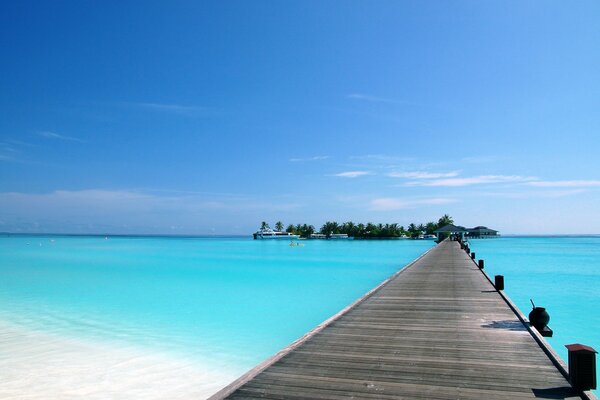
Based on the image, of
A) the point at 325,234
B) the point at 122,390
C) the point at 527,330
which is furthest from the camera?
the point at 325,234

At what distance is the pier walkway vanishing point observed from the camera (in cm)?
413

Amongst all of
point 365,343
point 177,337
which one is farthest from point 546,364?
point 177,337

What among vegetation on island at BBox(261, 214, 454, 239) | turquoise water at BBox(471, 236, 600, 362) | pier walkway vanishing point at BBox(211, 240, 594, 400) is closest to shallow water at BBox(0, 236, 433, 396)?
pier walkway vanishing point at BBox(211, 240, 594, 400)

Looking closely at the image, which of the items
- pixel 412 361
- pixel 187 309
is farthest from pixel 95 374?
pixel 187 309

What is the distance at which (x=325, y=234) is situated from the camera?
14062cm

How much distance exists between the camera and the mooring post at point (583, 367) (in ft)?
12.9

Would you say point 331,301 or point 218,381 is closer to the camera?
point 218,381

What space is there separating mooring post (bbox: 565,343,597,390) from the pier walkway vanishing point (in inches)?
6.7

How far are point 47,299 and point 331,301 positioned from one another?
13297 millimetres

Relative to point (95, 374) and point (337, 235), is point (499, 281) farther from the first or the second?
point (337, 235)

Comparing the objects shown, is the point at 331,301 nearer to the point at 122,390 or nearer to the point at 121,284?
the point at 122,390

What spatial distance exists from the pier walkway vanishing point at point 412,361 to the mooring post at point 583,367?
17 centimetres

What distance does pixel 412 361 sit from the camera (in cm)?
513

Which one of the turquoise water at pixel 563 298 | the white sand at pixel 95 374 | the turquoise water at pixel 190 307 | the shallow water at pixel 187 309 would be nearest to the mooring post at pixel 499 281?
the turquoise water at pixel 563 298
